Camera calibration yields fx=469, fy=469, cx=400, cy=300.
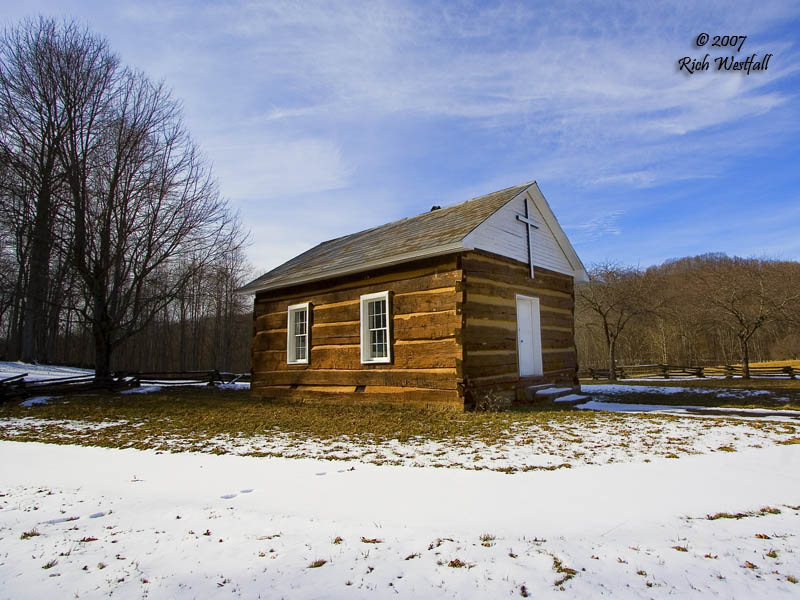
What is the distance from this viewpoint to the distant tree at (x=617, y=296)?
26828 mm

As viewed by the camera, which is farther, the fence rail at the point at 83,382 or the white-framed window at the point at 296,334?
the fence rail at the point at 83,382

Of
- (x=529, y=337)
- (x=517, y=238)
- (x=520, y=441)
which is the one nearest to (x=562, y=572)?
(x=520, y=441)

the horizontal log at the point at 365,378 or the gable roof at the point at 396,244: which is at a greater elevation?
the gable roof at the point at 396,244

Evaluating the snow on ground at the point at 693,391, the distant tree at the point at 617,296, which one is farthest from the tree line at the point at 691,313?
the snow on ground at the point at 693,391

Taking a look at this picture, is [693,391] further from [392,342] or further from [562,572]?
[562,572]

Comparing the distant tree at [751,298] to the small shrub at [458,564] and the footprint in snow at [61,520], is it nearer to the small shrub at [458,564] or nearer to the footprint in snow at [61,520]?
the small shrub at [458,564]

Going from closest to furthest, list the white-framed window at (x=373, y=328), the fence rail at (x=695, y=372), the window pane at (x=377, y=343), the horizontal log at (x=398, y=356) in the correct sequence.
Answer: the horizontal log at (x=398, y=356) → the white-framed window at (x=373, y=328) → the window pane at (x=377, y=343) → the fence rail at (x=695, y=372)

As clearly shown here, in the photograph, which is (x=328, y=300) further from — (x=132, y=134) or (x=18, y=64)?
(x=18, y=64)

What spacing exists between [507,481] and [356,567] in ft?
7.66

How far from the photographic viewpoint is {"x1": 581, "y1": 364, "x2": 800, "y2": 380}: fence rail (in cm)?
2312

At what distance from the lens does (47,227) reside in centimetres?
1706

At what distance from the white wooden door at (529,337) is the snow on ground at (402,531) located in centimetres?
677

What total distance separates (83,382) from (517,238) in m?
16.7

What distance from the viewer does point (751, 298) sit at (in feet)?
80.4
